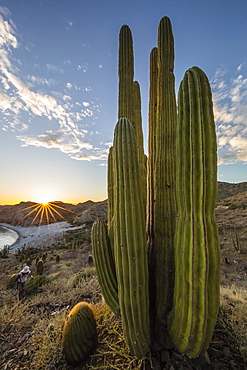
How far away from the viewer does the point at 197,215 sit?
5.61ft

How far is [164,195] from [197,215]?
0.77 meters

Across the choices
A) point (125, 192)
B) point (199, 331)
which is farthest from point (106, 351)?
point (125, 192)

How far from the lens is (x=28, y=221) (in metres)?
42.8

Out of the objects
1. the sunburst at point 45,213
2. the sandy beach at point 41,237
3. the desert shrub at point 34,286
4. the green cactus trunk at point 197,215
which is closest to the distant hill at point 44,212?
the sunburst at point 45,213

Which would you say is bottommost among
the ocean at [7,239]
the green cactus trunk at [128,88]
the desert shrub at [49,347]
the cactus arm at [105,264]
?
the ocean at [7,239]

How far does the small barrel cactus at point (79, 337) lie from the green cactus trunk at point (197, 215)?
1408 mm

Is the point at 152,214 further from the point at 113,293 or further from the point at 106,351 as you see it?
the point at 106,351

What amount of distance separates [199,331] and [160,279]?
69 cm

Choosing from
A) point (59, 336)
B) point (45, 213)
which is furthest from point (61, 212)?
point (59, 336)

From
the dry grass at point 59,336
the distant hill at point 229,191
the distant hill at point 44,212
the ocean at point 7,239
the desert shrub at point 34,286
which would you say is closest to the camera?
the dry grass at point 59,336

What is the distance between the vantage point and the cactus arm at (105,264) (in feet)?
8.86

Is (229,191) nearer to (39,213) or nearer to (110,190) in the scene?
(110,190)

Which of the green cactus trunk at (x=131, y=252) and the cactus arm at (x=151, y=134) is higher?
the cactus arm at (x=151, y=134)

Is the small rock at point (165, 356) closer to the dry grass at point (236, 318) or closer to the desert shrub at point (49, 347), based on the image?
the dry grass at point (236, 318)
